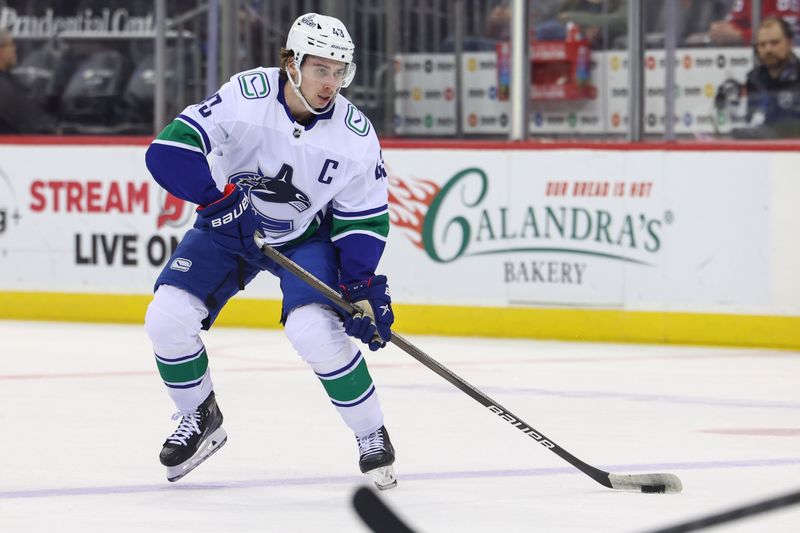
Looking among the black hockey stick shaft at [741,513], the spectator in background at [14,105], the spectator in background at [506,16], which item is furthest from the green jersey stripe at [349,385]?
the spectator in background at [14,105]

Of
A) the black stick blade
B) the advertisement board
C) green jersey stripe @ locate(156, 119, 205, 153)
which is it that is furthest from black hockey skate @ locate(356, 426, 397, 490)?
the advertisement board

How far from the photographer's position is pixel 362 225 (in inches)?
156

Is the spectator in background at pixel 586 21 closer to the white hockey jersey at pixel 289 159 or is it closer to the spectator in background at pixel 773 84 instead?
the spectator in background at pixel 773 84

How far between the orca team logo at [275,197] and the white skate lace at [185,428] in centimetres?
48

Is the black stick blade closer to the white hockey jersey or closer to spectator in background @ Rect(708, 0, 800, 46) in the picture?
the white hockey jersey

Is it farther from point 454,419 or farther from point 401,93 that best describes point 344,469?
point 401,93

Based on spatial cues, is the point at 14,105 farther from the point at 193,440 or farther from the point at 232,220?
the point at 232,220

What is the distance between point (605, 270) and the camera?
23.5 ft

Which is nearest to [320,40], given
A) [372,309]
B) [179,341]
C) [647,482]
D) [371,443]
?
[372,309]

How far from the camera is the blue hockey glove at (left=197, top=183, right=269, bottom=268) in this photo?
3.77 metres

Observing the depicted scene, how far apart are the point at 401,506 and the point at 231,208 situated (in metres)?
0.76

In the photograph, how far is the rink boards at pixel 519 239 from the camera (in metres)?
6.96

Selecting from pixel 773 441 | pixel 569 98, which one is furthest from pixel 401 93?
pixel 773 441

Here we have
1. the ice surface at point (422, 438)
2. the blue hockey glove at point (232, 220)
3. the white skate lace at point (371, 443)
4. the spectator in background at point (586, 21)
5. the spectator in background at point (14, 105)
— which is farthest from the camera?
the spectator in background at point (14, 105)
